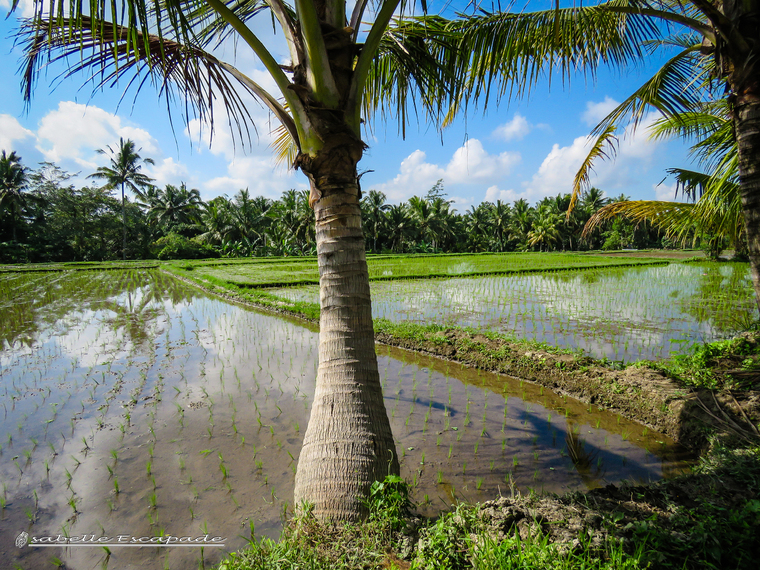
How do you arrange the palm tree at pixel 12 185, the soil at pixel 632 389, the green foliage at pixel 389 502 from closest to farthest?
the green foliage at pixel 389 502 < the soil at pixel 632 389 < the palm tree at pixel 12 185

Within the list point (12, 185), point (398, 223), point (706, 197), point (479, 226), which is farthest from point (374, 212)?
point (706, 197)

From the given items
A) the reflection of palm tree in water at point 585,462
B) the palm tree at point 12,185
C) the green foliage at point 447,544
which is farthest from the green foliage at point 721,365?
the palm tree at point 12,185

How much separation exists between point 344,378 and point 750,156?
3426 millimetres

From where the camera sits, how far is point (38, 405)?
411 centimetres

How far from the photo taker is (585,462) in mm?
3012

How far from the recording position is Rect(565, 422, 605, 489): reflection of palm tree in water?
9.12 ft

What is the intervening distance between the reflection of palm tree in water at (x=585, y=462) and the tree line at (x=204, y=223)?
24.2 meters

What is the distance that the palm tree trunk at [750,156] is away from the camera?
2.90 metres

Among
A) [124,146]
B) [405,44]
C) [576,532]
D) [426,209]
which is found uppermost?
[124,146]

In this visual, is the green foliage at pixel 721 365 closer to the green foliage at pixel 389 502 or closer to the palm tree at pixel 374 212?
the green foliage at pixel 389 502

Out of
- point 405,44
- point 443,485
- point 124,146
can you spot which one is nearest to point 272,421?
point 443,485

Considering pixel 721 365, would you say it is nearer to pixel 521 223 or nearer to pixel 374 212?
pixel 374 212

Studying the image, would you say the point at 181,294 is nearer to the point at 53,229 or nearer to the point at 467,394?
the point at 467,394

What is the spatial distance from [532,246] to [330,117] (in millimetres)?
42196
